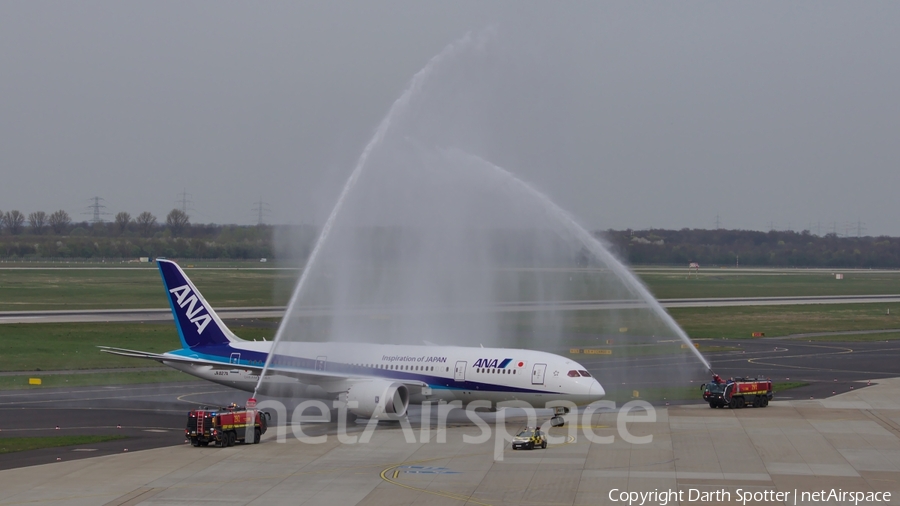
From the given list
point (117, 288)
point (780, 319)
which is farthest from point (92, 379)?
point (780, 319)

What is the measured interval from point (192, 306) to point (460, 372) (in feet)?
54.4

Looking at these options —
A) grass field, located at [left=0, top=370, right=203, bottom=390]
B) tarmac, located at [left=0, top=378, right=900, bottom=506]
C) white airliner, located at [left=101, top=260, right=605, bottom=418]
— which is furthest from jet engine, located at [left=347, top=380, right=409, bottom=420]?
grass field, located at [left=0, top=370, right=203, bottom=390]

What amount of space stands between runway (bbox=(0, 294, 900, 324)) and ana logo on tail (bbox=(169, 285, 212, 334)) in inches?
504

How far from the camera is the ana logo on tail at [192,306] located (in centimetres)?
5210

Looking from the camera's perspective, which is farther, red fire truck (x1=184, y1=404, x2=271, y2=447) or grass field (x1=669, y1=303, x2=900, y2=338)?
grass field (x1=669, y1=303, x2=900, y2=338)

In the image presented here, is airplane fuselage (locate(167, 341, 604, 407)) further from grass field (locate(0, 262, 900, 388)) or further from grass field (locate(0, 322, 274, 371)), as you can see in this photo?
grass field (locate(0, 322, 274, 371))

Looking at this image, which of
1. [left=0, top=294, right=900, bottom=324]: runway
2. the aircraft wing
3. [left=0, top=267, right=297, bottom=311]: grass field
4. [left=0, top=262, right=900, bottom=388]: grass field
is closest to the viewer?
the aircraft wing

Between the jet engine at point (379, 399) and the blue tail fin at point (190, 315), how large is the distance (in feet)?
33.3

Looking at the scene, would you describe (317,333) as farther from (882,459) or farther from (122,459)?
(882,459)

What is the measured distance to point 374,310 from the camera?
72500mm

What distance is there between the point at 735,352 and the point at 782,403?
27.9 m

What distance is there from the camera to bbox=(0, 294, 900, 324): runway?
7559cm

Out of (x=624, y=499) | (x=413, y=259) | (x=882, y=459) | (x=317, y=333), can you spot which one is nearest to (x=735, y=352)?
(x=413, y=259)

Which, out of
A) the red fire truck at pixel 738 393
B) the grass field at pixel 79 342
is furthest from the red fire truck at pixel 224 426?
the grass field at pixel 79 342
